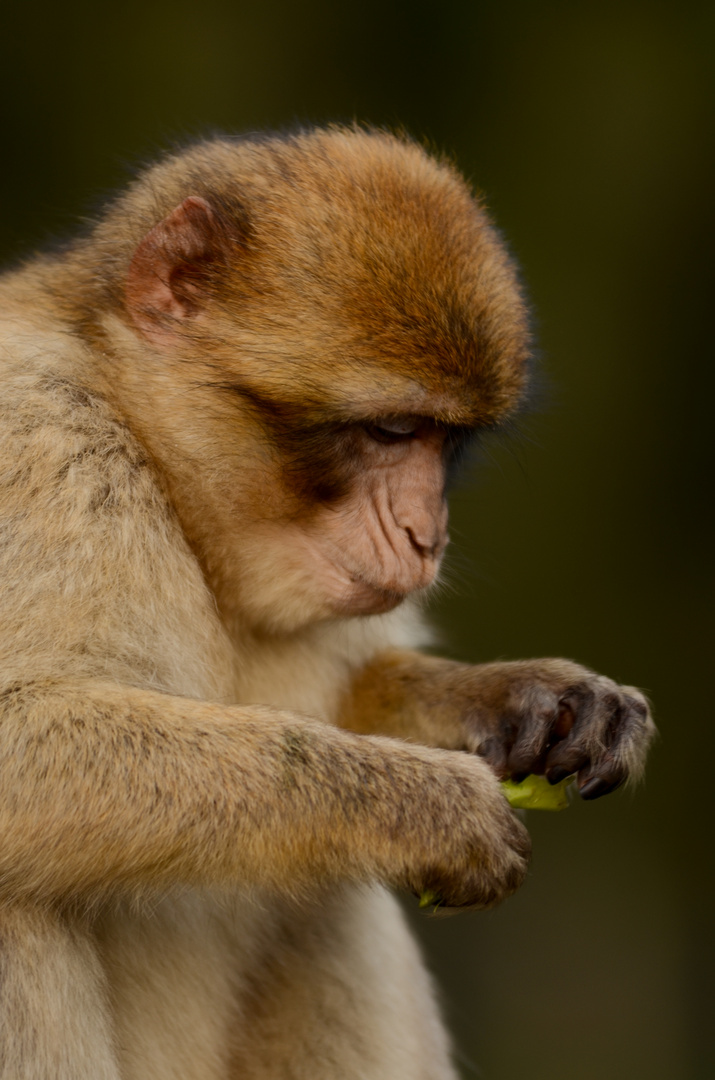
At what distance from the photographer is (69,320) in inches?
128

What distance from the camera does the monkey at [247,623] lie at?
8.76 feet

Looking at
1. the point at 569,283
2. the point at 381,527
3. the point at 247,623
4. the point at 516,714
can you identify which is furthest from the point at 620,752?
the point at 569,283

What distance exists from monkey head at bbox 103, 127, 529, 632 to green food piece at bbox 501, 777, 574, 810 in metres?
0.56

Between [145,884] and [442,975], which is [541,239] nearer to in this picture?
[442,975]

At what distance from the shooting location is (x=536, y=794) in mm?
3344

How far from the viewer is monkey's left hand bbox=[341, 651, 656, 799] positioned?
3.37 meters

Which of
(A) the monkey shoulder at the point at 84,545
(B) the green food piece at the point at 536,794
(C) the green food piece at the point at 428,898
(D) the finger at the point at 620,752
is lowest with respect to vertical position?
(C) the green food piece at the point at 428,898

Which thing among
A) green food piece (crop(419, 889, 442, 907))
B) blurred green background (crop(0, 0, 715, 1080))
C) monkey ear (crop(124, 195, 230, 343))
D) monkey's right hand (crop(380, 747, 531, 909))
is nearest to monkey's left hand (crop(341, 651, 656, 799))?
monkey's right hand (crop(380, 747, 531, 909))

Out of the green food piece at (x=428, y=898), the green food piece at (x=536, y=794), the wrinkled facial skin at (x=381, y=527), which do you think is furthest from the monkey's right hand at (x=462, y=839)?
the wrinkled facial skin at (x=381, y=527)

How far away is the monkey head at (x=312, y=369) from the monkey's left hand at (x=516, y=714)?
0.56 m

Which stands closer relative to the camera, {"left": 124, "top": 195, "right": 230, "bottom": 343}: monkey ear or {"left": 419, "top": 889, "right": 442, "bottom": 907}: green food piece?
{"left": 419, "top": 889, "right": 442, "bottom": 907}: green food piece

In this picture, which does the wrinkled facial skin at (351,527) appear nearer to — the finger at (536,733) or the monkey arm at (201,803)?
the monkey arm at (201,803)

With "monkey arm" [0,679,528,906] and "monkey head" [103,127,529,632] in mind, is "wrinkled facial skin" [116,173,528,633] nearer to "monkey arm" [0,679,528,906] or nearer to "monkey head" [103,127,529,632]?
"monkey head" [103,127,529,632]

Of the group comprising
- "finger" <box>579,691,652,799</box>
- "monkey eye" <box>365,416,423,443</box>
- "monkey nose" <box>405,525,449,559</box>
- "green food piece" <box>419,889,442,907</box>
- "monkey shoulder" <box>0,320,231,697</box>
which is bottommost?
"green food piece" <box>419,889,442,907</box>
